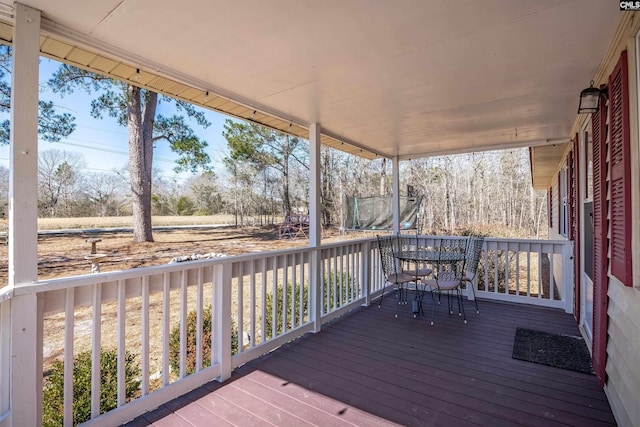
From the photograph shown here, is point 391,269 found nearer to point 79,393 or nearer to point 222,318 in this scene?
point 222,318

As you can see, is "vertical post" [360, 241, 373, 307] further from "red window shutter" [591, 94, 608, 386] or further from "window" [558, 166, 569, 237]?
"window" [558, 166, 569, 237]

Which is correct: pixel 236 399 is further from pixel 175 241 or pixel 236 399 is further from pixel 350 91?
pixel 175 241

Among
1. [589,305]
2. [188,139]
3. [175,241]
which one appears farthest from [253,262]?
[188,139]

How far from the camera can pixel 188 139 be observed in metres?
8.59

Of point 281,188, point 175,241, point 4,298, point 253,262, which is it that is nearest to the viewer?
point 4,298

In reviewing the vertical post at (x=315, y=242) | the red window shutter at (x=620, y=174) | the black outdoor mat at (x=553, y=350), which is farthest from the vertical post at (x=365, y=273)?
the red window shutter at (x=620, y=174)

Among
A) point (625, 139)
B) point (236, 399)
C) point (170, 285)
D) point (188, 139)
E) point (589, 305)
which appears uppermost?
point (188, 139)

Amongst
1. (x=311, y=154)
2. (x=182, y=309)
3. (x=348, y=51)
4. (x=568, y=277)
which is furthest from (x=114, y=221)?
(x=568, y=277)

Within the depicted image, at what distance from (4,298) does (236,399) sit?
1418mm

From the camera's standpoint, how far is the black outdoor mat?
2586 mm

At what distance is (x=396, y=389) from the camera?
2.25m
